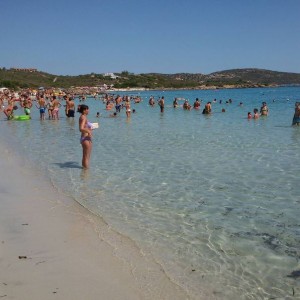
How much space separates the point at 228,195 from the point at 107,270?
3.40 meters

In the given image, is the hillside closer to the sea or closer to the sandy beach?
the sea

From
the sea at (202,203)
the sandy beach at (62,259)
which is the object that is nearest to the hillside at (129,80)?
the sea at (202,203)

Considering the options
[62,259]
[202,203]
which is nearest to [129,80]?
[202,203]

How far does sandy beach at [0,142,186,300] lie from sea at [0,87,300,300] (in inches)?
10.2

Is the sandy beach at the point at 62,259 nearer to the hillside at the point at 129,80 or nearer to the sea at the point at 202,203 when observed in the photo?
the sea at the point at 202,203

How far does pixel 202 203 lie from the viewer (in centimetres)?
641

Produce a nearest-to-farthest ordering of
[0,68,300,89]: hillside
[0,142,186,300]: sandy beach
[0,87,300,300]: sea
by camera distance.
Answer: [0,142,186,300]: sandy beach < [0,87,300,300]: sea < [0,68,300,89]: hillside

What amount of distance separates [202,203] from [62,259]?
2.83m

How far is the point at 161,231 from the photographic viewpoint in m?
5.22

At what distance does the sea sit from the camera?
4035 millimetres

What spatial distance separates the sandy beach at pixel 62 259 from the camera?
11.6 feet

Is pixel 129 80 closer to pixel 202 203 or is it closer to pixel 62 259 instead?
pixel 202 203

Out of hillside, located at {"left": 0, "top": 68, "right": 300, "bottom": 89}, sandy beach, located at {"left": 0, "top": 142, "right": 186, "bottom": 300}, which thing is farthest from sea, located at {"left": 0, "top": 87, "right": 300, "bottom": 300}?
hillside, located at {"left": 0, "top": 68, "right": 300, "bottom": 89}

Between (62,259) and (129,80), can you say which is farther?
(129,80)
